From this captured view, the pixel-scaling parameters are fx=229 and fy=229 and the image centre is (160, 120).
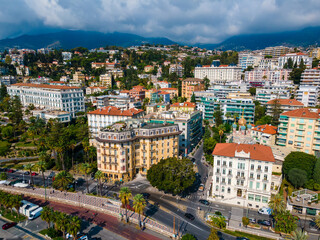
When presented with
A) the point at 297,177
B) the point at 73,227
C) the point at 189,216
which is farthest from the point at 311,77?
the point at 73,227

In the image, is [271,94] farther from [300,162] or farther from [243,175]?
[243,175]

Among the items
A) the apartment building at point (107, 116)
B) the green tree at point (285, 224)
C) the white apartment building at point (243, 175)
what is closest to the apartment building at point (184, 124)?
the apartment building at point (107, 116)

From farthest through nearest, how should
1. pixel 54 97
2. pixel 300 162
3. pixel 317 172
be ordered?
pixel 54 97, pixel 300 162, pixel 317 172

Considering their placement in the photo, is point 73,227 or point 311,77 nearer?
point 73,227

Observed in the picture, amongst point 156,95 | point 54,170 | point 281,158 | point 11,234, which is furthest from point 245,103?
point 11,234

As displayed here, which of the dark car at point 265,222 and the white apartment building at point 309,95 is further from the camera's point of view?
the white apartment building at point 309,95

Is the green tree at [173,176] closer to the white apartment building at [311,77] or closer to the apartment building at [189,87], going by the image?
the apartment building at [189,87]

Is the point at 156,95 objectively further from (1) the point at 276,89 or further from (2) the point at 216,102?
→ (1) the point at 276,89
